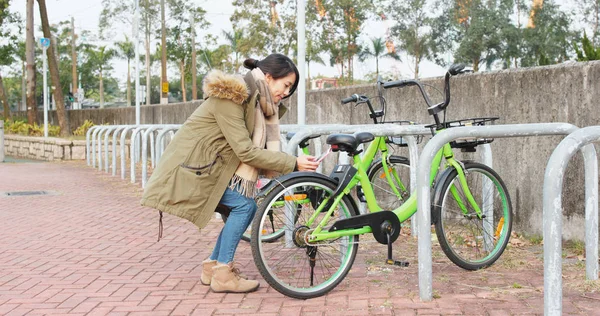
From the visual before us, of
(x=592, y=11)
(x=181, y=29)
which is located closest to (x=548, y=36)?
(x=592, y=11)

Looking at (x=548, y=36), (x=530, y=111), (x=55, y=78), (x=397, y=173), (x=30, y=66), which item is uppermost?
(x=548, y=36)

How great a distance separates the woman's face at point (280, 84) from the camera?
4738 mm

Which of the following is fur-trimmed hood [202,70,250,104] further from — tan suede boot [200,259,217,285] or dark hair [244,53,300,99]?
tan suede boot [200,259,217,285]

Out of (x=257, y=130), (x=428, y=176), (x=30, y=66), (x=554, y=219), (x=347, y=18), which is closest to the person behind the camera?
(x=554, y=219)

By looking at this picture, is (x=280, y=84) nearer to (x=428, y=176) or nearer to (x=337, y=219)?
(x=337, y=219)

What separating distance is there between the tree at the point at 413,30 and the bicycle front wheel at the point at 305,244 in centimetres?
5031

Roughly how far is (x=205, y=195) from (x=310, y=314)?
0.91 metres

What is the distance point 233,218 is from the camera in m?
4.87

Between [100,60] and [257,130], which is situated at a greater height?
[100,60]

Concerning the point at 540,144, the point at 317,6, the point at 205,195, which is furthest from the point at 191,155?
the point at 317,6

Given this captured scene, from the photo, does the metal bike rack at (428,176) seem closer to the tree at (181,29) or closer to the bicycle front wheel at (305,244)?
the bicycle front wheel at (305,244)

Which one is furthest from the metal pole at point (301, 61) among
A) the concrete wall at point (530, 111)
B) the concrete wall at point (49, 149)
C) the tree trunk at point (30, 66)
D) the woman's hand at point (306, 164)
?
the tree trunk at point (30, 66)

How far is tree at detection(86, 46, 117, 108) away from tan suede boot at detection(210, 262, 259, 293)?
72822 millimetres

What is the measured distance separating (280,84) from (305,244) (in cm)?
91
